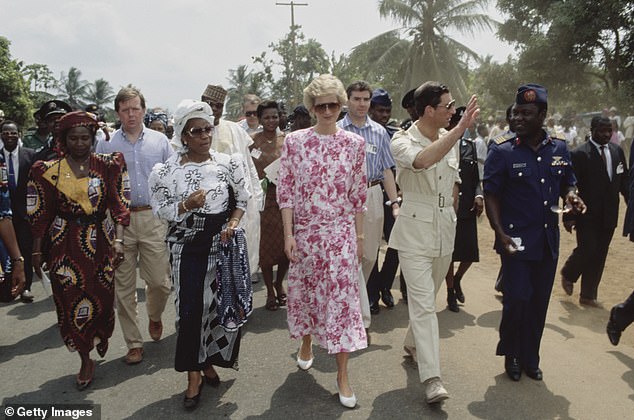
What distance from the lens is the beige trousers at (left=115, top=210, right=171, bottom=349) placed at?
4.62 m

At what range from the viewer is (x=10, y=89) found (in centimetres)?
2389

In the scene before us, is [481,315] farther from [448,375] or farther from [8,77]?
[8,77]

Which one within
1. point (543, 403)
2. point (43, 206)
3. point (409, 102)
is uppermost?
point (409, 102)

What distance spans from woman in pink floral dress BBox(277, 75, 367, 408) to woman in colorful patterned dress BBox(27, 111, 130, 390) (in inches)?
54.0

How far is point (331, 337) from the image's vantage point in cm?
368

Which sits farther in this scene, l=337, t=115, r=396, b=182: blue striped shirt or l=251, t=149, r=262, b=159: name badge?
l=251, t=149, r=262, b=159: name badge

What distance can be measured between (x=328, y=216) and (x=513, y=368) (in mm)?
1836

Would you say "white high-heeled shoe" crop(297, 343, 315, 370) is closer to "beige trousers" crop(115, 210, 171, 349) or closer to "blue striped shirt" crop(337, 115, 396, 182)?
"beige trousers" crop(115, 210, 171, 349)

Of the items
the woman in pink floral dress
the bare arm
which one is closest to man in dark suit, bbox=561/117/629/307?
the bare arm

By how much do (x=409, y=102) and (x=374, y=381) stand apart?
7.93ft

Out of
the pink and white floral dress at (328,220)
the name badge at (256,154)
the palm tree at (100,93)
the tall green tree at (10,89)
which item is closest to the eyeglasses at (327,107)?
the pink and white floral dress at (328,220)

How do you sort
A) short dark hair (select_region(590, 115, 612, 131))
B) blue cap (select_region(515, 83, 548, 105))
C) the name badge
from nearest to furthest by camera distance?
blue cap (select_region(515, 83, 548, 105)), short dark hair (select_region(590, 115, 612, 131)), the name badge

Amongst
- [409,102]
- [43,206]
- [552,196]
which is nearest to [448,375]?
[552,196]

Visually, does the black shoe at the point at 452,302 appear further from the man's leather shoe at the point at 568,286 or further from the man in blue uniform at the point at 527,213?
the man in blue uniform at the point at 527,213
